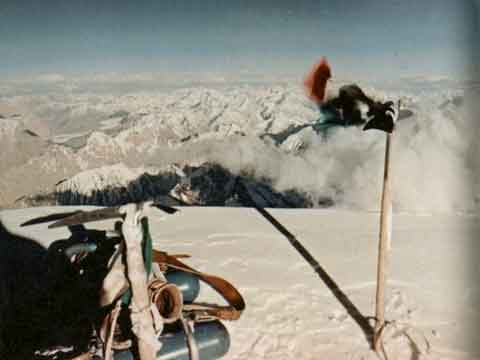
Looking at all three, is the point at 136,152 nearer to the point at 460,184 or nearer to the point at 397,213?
the point at 397,213

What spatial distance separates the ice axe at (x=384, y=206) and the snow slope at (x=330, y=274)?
0.24 m

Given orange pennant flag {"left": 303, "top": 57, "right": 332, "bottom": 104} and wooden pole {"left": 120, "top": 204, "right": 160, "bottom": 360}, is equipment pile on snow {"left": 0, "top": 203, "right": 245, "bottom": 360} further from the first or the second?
orange pennant flag {"left": 303, "top": 57, "right": 332, "bottom": 104}

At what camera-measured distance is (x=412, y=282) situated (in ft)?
13.3

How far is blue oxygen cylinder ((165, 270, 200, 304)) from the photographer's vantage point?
10.5ft

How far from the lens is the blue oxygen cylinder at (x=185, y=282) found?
10.5 feet

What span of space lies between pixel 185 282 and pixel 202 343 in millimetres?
569

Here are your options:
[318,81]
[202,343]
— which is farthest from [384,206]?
[202,343]

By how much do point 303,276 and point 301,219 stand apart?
1777 mm

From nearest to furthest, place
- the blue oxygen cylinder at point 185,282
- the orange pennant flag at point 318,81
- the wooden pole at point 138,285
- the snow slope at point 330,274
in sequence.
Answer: the wooden pole at point 138,285, the orange pennant flag at point 318,81, the snow slope at point 330,274, the blue oxygen cylinder at point 185,282

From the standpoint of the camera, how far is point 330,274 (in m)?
4.26

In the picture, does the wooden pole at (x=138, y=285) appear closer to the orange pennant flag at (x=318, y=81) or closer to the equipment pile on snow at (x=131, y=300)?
the equipment pile on snow at (x=131, y=300)

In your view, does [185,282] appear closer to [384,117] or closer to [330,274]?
[330,274]

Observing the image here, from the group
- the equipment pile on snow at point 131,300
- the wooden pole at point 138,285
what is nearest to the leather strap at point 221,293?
the equipment pile on snow at point 131,300

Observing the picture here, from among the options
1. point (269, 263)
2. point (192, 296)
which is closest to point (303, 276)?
point (269, 263)
